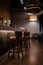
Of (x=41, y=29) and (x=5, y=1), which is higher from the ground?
(x=5, y=1)

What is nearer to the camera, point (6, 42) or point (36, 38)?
point (6, 42)

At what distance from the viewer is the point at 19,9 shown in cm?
1477

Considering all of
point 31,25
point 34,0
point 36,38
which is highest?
point 34,0

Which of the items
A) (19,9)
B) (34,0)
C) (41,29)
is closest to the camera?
(34,0)

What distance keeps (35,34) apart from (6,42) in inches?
451

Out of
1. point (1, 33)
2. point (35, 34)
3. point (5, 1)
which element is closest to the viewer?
point (1, 33)

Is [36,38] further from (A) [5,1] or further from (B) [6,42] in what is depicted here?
(B) [6,42]

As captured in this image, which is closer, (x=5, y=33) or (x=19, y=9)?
(x=5, y=33)

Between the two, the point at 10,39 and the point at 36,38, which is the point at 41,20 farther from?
the point at 10,39

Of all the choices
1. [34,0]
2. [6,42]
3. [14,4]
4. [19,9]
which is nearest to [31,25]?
[19,9]

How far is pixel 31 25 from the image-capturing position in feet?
59.2

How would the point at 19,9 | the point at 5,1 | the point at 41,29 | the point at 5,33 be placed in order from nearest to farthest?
the point at 5,33 → the point at 5,1 → the point at 19,9 → the point at 41,29

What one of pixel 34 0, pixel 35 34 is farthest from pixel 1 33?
pixel 35 34

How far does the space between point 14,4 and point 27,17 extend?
466cm
